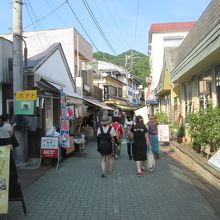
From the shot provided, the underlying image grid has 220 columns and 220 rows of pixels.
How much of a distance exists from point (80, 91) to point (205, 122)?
1451cm

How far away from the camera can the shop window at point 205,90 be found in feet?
43.0

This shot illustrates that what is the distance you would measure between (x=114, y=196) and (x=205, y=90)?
25.0 feet

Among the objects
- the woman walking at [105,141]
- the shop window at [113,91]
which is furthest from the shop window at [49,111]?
the shop window at [113,91]

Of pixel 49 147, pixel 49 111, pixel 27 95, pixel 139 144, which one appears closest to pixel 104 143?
pixel 139 144

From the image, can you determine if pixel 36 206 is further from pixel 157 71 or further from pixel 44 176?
pixel 157 71

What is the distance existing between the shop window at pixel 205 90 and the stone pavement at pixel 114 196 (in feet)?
10.8

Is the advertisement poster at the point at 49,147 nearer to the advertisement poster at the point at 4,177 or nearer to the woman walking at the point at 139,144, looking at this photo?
the woman walking at the point at 139,144

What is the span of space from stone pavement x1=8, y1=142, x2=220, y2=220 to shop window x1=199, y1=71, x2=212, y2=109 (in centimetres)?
328

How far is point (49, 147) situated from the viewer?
1221 centimetres

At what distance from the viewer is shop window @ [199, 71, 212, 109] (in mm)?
13109

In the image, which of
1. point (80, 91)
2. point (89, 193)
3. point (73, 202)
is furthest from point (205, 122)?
point (80, 91)

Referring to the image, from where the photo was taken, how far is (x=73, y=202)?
23.5 ft

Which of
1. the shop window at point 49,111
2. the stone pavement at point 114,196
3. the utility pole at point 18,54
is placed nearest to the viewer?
the stone pavement at point 114,196

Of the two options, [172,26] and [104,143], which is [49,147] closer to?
[104,143]
